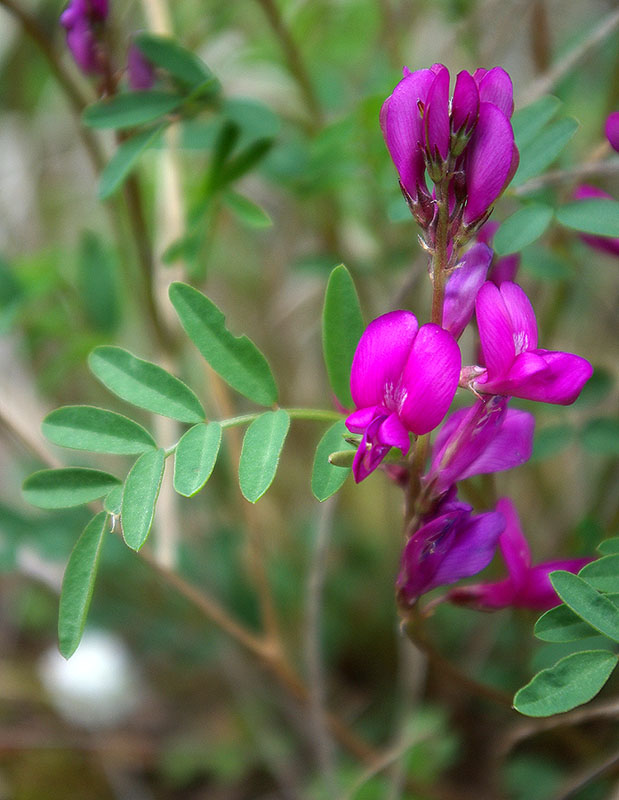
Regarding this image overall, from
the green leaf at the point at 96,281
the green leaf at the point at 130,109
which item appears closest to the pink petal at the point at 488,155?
the green leaf at the point at 130,109

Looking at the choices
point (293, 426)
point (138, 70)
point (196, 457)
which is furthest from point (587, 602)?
point (293, 426)

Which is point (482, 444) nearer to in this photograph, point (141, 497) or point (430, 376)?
point (430, 376)

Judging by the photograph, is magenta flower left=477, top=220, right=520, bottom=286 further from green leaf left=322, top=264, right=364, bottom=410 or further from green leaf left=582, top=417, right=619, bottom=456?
green leaf left=582, top=417, right=619, bottom=456

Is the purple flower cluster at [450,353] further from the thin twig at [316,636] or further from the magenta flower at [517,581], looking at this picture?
the thin twig at [316,636]

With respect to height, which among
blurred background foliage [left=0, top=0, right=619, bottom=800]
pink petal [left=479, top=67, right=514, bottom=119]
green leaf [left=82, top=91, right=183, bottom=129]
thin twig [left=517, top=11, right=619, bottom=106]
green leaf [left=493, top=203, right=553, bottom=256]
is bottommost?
blurred background foliage [left=0, top=0, right=619, bottom=800]

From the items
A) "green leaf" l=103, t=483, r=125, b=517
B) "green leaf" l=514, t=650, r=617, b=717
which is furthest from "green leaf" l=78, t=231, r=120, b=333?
"green leaf" l=514, t=650, r=617, b=717
